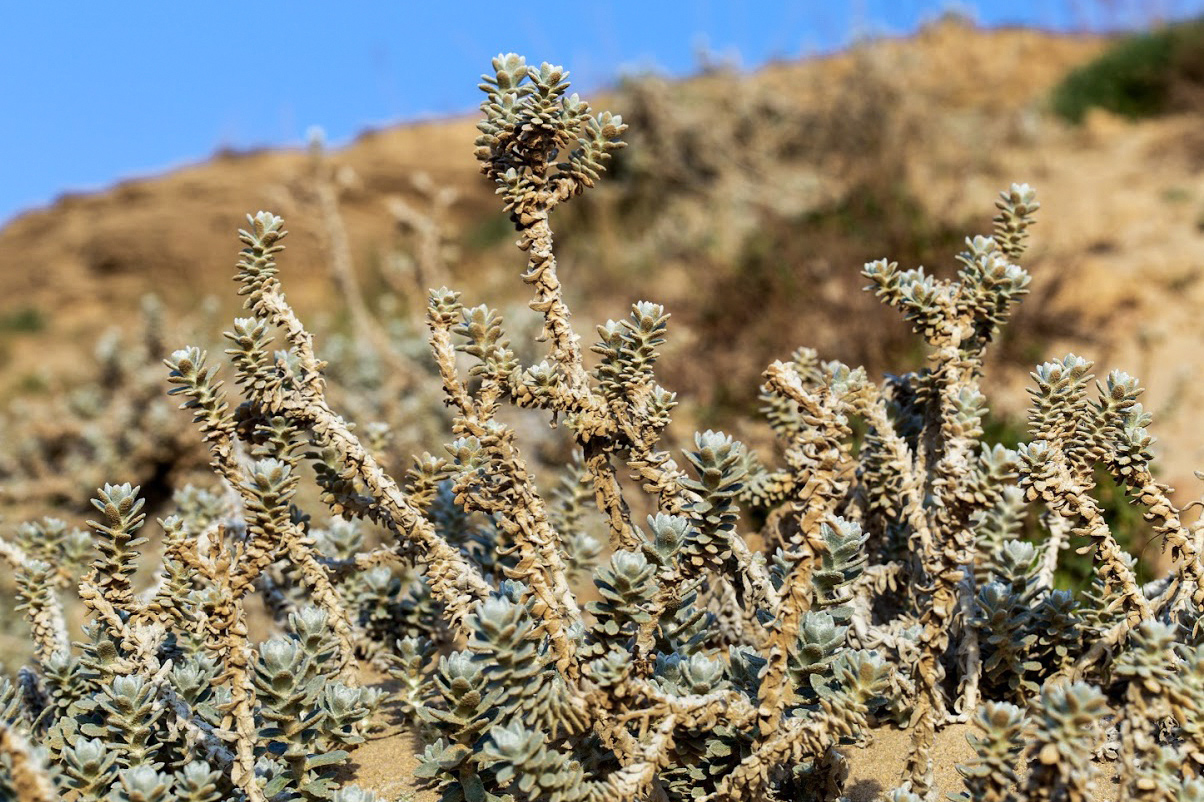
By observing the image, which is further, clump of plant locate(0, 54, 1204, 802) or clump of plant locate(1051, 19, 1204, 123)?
clump of plant locate(1051, 19, 1204, 123)

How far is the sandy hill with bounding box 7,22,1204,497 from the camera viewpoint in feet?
23.5

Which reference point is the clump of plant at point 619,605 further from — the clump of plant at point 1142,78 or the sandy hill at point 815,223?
the clump of plant at point 1142,78

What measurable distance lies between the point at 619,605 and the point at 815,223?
8.79m

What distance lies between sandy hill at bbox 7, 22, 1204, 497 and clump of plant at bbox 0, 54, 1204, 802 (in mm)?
3552

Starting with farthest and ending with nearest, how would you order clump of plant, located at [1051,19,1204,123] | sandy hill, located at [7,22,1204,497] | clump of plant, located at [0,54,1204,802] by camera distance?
clump of plant, located at [1051,19,1204,123]
sandy hill, located at [7,22,1204,497]
clump of plant, located at [0,54,1204,802]

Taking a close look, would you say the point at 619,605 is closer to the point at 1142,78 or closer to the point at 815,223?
the point at 815,223

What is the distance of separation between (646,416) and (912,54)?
11507mm

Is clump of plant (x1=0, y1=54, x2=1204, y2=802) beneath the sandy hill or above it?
A: beneath

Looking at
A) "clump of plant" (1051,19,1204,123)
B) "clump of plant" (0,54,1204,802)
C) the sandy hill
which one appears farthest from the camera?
"clump of plant" (1051,19,1204,123)

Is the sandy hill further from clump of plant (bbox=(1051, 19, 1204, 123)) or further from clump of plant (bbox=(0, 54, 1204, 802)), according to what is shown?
clump of plant (bbox=(0, 54, 1204, 802))

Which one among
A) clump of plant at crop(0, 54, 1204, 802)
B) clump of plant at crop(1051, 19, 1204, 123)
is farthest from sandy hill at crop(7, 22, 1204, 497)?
clump of plant at crop(0, 54, 1204, 802)

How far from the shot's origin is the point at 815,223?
9.77m

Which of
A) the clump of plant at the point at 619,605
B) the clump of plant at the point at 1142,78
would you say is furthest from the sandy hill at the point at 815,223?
the clump of plant at the point at 619,605

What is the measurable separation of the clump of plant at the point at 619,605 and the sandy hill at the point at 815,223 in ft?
11.7
